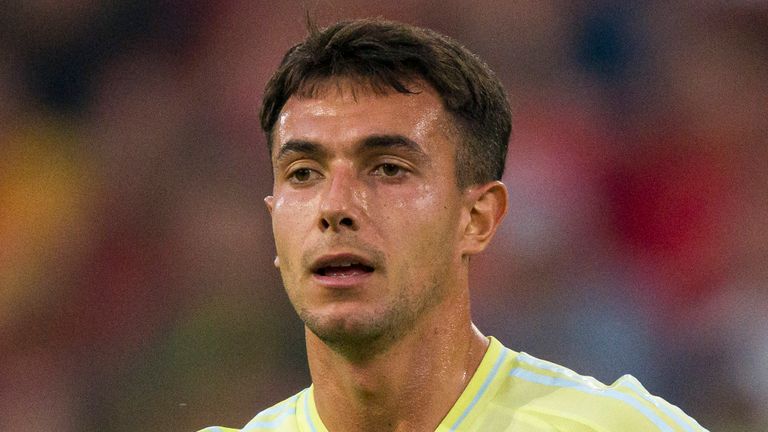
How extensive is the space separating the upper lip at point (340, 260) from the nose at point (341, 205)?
0.22ft

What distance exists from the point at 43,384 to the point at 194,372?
67cm

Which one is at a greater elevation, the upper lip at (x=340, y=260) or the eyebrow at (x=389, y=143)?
Answer: the eyebrow at (x=389, y=143)

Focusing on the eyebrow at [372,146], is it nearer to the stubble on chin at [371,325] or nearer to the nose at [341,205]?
the nose at [341,205]

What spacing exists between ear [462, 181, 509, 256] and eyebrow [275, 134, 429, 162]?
0.25 meters

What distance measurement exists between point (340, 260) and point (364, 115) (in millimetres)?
398

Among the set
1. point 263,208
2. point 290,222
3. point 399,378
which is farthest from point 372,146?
point 263,208

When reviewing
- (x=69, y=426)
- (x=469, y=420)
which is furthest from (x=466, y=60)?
(x=69, y=426)

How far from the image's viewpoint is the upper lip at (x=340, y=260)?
2.79 meters

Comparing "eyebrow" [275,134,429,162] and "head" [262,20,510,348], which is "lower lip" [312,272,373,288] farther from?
"eyebrow" [275,134,429,162]

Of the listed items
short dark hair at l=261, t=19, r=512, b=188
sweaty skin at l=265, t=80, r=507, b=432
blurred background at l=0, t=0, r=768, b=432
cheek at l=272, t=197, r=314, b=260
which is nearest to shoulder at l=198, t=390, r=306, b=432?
sweaty skin at l=265, t=80, r=507, b=432

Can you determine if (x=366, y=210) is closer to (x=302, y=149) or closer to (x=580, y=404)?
(x=302, y=149)

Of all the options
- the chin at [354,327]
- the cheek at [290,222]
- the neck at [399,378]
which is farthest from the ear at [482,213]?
the cheek at [290,222]

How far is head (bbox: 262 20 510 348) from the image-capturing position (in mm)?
2822

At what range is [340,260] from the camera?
2.81 metres
